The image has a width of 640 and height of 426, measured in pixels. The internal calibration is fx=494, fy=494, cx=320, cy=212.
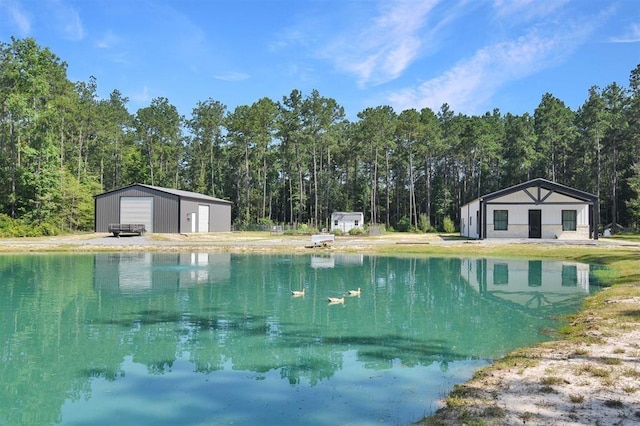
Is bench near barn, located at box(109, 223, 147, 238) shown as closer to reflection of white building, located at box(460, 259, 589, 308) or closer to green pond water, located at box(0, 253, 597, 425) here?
green pond water, located at box(0, 253, 597, 425)

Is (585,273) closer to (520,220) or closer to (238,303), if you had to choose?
(238,303)

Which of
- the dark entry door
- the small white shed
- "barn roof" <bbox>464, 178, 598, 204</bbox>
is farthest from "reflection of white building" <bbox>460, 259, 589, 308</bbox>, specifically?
the small white shed

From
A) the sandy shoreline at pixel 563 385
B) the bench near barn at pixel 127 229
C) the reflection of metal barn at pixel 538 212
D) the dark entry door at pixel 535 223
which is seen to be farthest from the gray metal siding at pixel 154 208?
the sandy shoreline at pixel 563 385

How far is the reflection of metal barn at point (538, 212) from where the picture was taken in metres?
36.4

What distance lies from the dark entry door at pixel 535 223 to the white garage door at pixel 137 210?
31.5 m

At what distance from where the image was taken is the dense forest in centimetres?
4622

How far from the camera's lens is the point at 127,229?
39875 mm

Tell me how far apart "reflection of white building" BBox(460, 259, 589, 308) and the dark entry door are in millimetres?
13072

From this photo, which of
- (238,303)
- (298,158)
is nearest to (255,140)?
(298,158)

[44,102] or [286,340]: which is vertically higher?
[44,102]

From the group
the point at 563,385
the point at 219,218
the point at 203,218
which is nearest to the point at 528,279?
the point at 563,385

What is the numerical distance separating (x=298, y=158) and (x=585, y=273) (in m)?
43.9

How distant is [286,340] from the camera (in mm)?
9859

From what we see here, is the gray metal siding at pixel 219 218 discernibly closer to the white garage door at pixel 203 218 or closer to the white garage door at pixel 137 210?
the white garage door at pixel 203 218
